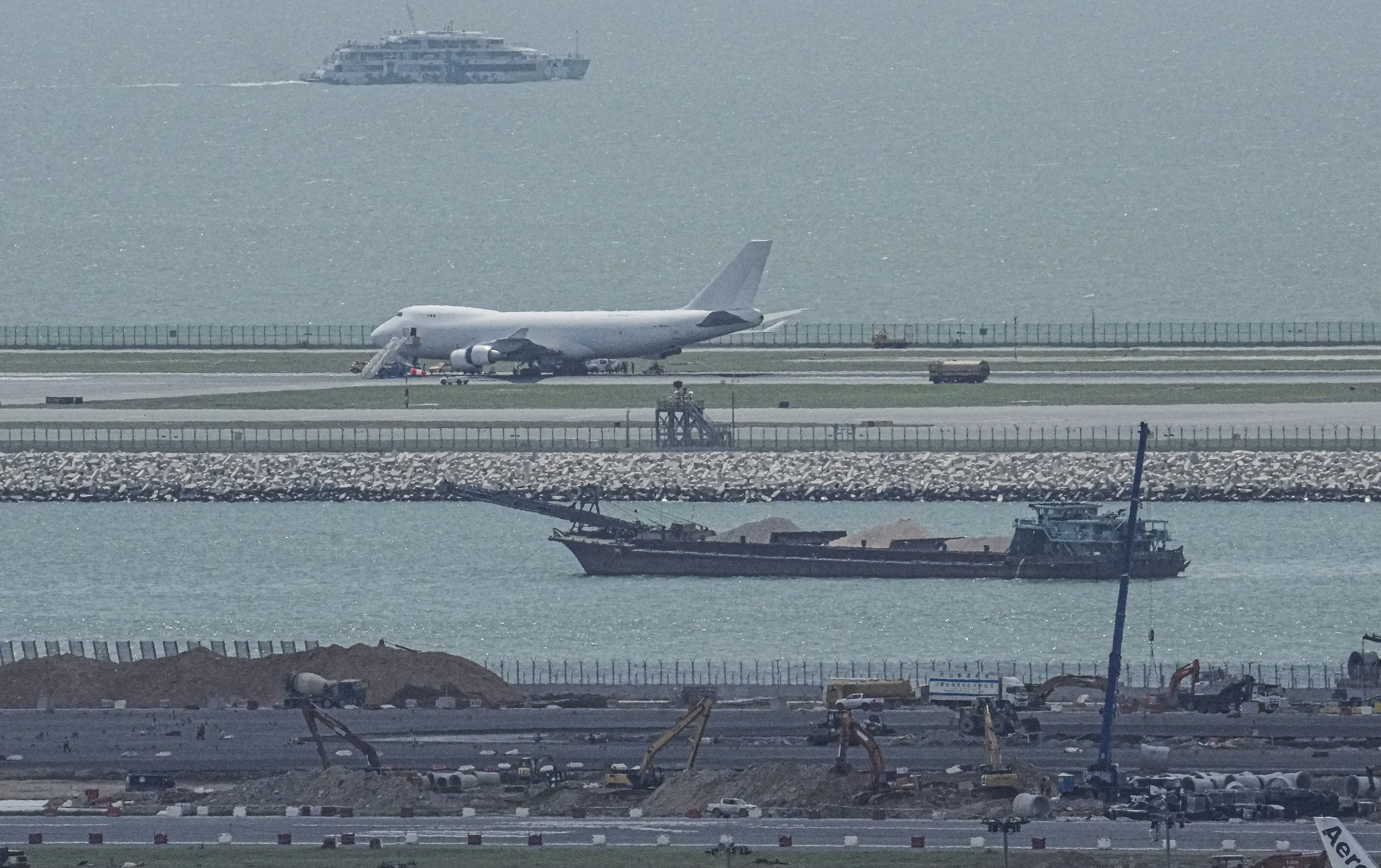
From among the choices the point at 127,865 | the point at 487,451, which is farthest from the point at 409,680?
the point at 487,451

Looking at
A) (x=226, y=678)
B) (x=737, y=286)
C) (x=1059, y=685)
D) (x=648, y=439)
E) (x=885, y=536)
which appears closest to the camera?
(x=1059, y=685)

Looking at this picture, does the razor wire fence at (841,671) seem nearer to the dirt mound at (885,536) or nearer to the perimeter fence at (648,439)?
the dirt mound at (885,536)

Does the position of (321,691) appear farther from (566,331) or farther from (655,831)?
(566,331)

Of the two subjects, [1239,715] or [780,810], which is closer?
[780,810]

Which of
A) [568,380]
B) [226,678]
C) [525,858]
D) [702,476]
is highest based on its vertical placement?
[568,380]

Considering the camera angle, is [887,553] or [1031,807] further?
[887,553]

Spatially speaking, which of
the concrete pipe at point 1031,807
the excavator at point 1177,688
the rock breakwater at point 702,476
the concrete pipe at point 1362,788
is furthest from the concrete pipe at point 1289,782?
the rock breakwater at point 702,476

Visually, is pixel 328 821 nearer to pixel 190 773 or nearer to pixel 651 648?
pixel 190 773

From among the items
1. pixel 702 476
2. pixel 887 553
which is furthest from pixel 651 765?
pixel 702 476
